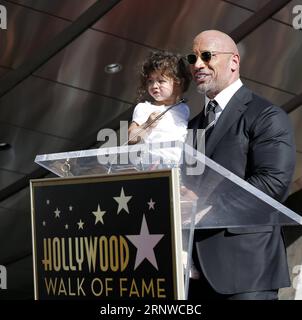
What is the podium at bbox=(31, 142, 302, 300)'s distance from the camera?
2.28 m

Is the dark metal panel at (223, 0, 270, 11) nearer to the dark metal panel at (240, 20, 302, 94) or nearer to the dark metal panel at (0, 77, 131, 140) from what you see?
the dark metal panel at (240, 20, 302, 94)

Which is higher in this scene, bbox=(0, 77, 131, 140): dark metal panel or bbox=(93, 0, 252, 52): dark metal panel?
bbox=(93, 0, 252, 52): dark metal panel

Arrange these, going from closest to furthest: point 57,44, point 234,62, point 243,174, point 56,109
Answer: point 243,174, point 234,62, point 57,44, point 56,109

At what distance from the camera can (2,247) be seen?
12.1 metres

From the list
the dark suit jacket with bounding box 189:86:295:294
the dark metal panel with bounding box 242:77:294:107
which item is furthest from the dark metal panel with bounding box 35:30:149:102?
the dark suit jacket with bounding box 189:86:295:294

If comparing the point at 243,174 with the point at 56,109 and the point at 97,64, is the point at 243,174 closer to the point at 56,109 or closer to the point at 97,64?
the point at 97,64

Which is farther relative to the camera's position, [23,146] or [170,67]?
[23,146]

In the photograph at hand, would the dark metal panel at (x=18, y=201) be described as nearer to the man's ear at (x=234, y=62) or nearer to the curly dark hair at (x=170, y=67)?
the curly dark hair at (x=170, y=67)

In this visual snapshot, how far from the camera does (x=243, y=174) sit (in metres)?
2.73

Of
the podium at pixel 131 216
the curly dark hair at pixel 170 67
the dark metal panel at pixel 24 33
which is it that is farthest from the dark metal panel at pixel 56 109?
the podium at pixel 131 216

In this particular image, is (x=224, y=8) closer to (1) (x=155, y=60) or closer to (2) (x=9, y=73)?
(2) (x=9, y=73)

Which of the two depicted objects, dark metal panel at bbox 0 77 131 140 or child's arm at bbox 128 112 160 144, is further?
dark metal panel at bbox 0 77 131 140

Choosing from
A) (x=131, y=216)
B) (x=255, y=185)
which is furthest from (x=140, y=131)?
(x=131, y=216)

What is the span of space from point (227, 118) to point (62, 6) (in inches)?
190
